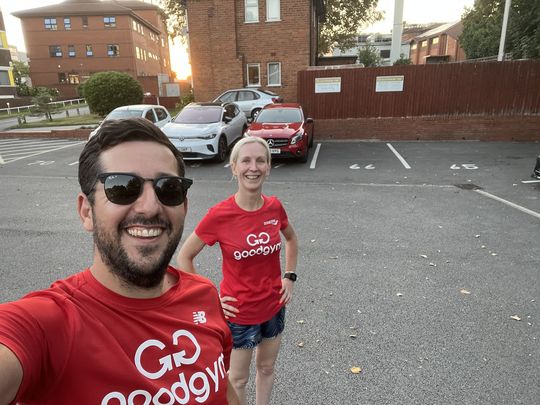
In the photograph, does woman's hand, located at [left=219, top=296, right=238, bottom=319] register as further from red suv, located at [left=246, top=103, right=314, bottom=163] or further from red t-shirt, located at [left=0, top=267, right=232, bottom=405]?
red suv, located at [left=246, top=103, right=314, bottom=163]

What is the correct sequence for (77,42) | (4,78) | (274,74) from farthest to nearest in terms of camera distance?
1. (77,42)
2. (4,78)
3. (274,74)

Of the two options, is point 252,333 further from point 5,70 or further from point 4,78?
point 5,70

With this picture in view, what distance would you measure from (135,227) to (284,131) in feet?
32.7

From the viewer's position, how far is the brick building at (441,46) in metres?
46.7

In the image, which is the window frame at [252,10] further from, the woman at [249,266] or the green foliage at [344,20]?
the woman at [249,266]

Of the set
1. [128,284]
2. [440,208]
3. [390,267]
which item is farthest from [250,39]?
[128,284]

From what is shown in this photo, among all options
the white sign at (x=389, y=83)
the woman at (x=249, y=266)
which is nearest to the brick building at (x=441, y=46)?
the white sign at (x=389, y=83)

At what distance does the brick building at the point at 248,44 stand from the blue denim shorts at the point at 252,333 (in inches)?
744

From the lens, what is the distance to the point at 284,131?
10836mm

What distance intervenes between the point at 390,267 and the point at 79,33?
57858 millimetres

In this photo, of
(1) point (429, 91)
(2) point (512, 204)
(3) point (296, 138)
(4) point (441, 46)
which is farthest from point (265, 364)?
(4) point (441, 46)

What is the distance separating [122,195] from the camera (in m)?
1.15

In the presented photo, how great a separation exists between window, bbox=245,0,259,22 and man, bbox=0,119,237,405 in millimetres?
20582

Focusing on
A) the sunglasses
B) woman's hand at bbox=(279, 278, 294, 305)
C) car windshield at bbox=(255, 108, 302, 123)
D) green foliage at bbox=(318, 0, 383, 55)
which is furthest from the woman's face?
green foliage at bbox=(318, 0, 383, 55)
